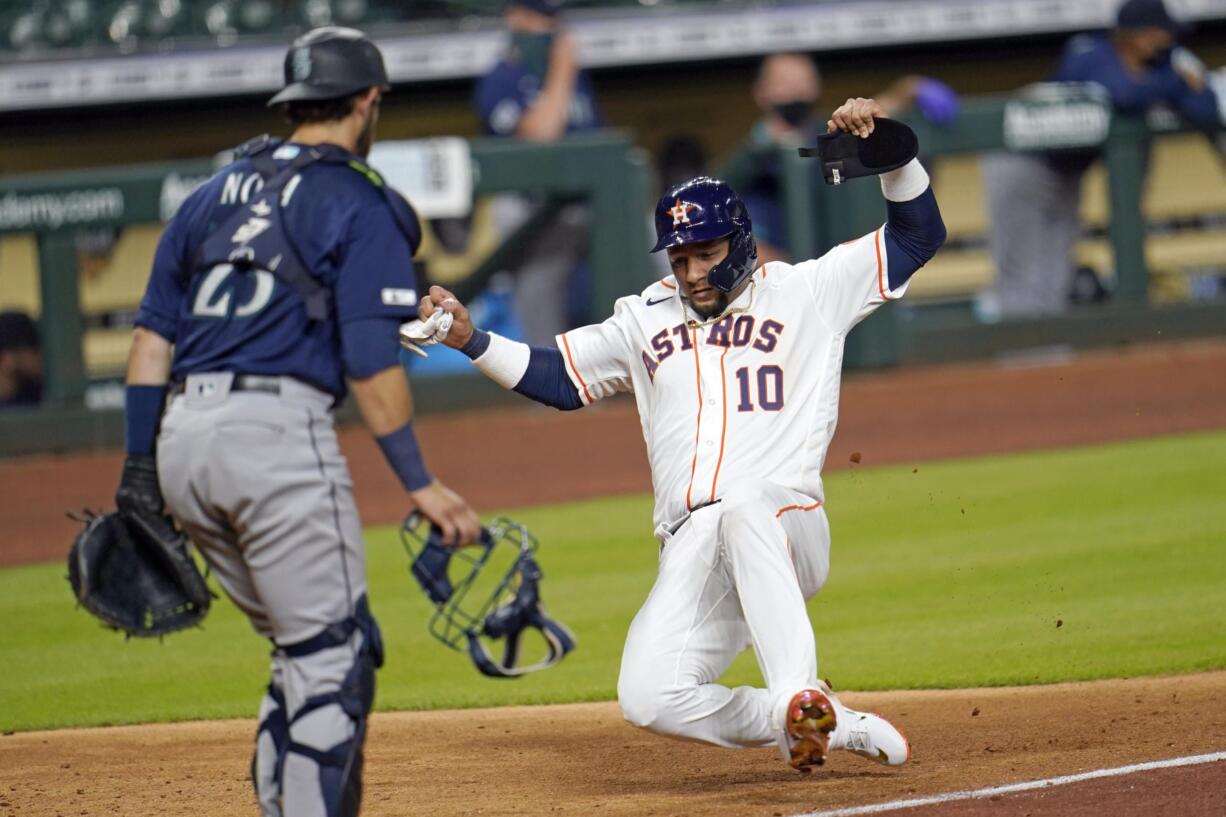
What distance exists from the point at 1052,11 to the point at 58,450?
9659 mm

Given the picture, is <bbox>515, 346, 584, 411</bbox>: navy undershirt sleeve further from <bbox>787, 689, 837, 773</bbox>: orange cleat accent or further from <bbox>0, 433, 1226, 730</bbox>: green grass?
<bbox>0, 433, 1226, 730</bbox>: green grass

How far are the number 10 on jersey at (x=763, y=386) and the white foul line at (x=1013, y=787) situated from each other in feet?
3.46

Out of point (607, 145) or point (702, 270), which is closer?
point (702, 270)

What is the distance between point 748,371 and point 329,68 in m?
1.39

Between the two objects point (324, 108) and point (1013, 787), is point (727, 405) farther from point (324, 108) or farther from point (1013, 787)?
point (324, 108)

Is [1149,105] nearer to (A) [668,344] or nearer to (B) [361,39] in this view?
(A) [668,344]

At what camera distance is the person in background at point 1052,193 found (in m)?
12.2

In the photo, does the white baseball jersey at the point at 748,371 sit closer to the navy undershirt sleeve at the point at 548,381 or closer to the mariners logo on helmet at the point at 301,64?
the navy undershirt sleeve at the point at 548,381

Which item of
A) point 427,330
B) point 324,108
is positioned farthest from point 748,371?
point 324,108

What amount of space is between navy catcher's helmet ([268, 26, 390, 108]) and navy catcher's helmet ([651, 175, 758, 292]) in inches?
40.2

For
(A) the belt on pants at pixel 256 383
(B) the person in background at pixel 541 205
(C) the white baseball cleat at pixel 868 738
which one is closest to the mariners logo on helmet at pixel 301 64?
(A) the belt on pants at pixel 256 383

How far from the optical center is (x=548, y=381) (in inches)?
195

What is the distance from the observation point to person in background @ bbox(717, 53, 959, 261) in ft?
39.5

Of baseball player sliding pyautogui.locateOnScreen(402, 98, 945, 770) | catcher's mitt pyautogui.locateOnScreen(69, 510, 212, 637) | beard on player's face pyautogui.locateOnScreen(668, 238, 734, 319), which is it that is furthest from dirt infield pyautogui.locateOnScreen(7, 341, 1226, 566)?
catcher's mitt pyautogui.locateOnScreen(69, 510, 212, 637)
